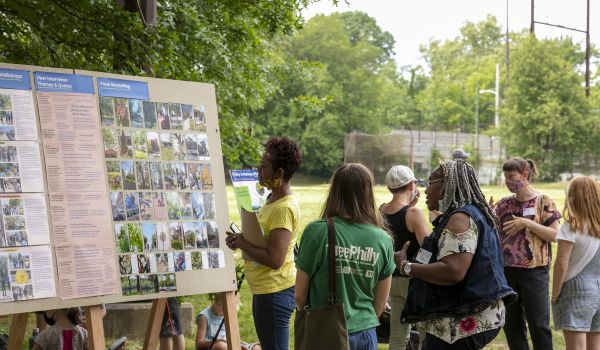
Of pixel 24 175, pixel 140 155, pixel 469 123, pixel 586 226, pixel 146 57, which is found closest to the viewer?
pixel 24 175

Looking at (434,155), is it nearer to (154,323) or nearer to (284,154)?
(154,323)

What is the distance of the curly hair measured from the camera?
13.5 ft

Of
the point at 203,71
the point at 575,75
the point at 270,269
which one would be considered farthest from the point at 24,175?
the point at 575,75

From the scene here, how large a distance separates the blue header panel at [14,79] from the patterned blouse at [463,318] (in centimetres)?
222

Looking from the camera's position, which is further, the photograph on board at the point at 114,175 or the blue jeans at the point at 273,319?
the photograph on board at the point at 114,175

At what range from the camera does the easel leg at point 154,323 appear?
15.7 feet

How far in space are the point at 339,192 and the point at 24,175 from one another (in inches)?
63.0

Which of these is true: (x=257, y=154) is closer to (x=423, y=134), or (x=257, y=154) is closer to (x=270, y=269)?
(x=270, y=269)

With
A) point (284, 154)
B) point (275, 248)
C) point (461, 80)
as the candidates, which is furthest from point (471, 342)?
point (461, 80)

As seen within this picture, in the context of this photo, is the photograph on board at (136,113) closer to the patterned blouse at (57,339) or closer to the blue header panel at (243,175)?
the patterned blouse at (57,339)

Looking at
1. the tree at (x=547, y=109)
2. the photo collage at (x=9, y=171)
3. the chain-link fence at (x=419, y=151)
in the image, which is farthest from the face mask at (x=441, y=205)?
the tree at (x=547, y=109)

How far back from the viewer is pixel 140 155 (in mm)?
4453

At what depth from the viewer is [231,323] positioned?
470 centimetres

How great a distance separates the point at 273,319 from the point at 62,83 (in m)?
1.66
